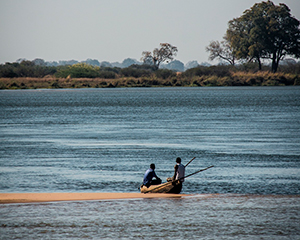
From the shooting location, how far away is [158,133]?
4469 centimetres

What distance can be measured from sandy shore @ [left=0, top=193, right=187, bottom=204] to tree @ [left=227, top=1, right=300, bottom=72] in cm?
12972

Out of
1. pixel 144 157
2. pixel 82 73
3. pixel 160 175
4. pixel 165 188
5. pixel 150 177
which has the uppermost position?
pixel 82 73

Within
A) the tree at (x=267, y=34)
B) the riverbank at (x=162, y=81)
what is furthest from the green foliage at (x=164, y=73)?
the tree at (x=267, y=34)

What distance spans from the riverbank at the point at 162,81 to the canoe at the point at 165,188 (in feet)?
473

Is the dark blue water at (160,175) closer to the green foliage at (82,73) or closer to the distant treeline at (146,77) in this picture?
the distant treeline at (146,77)

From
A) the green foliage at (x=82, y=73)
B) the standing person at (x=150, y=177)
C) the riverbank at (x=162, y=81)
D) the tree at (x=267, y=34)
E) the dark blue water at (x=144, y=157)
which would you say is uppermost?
the tree at (x=267, y=34)

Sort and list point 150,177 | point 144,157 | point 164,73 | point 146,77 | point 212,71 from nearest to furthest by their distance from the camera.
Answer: point 150,177, point 144,157, point 212,71, point 164,73, point 146,77

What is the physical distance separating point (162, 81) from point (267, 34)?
4794cm

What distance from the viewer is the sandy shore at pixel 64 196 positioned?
19.2 m

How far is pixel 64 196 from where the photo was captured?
1989 cm

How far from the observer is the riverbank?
543 feet

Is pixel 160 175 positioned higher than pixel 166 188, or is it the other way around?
pixel 166 188

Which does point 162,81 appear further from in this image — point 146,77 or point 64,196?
point 64,196

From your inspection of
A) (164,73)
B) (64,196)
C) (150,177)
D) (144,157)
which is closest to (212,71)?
(164,73)
